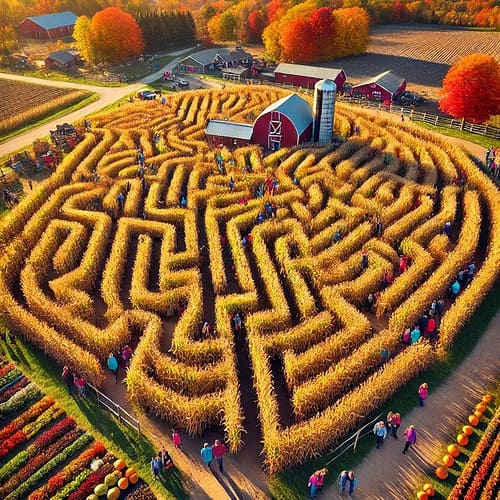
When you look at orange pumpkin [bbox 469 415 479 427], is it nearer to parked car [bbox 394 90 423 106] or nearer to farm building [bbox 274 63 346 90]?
parked car [bbox 394 90 423 106]

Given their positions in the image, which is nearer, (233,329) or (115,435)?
(115,435)

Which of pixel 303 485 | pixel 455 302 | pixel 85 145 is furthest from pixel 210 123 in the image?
pixel 303 485

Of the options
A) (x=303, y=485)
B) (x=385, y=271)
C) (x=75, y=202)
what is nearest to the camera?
(x=303, y=485)

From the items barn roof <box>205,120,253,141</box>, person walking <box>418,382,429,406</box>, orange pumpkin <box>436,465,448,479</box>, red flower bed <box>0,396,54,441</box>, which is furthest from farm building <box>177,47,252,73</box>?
orange pumpkin <box>436,465,448,479</box>

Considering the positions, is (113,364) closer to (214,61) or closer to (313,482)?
(313,482)

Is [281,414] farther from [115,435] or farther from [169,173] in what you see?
[169,173]

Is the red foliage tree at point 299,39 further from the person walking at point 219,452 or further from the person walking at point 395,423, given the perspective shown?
the person walking at point 219,452

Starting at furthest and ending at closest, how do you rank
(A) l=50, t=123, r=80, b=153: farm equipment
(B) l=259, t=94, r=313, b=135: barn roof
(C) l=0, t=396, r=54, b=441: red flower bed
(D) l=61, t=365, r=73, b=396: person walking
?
(A) l=50, t=123, r=80, b=153: farm equipment, (B) l=259, t=94, r=313, b=135: barn roof, (D) l=61, t=365, r=73, b=396: person walking, (C) l=0, t=396, r=54, b=441: red flower bed
